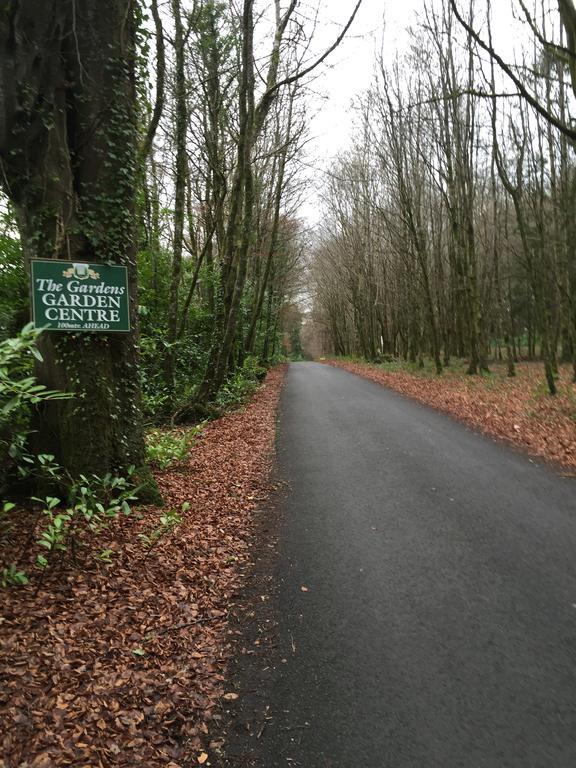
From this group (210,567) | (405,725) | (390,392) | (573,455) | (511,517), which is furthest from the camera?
(390,392)

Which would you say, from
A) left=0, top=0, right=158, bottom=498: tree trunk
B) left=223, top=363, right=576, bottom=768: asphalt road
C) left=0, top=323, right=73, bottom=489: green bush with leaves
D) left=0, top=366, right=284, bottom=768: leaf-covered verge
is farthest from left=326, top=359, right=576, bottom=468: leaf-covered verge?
left=0, top=323, right=73, bottom=489: green bush with leaves

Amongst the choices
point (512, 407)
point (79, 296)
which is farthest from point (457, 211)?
point (79, 296)

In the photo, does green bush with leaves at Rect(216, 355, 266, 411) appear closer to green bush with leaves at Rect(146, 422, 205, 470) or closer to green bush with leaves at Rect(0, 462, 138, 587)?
green bush with leaves at Rect(146, 422, 205, 470)

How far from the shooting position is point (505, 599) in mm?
3545

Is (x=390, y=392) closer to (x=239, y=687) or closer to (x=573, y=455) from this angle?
(x=573, y=455)

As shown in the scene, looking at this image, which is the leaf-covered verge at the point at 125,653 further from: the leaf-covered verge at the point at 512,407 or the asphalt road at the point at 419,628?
the leaf-covered verge at the point at 512,407

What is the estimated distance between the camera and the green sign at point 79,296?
426 centimetres

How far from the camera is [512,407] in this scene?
38.2 ft

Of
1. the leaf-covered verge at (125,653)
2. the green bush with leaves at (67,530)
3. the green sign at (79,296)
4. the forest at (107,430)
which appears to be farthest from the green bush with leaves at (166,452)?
the green sign at (79,296)

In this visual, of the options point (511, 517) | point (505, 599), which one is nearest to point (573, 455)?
point (511, 517)

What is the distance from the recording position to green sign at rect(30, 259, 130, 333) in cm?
426

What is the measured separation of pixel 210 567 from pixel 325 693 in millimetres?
1776

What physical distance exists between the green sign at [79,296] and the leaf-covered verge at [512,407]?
6.61 metres

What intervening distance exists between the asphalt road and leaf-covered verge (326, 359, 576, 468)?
188cm
